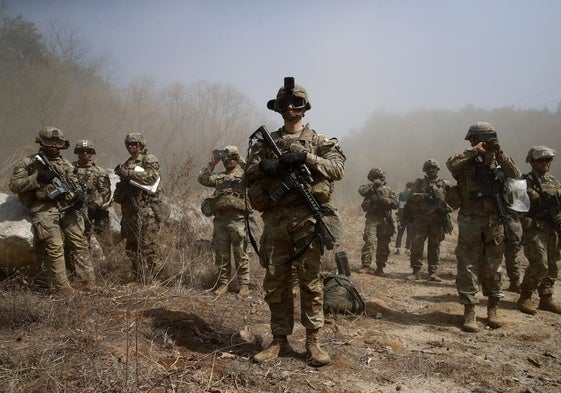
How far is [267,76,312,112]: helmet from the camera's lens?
3316 millimetres

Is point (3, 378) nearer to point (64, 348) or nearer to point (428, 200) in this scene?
point (64, 348)

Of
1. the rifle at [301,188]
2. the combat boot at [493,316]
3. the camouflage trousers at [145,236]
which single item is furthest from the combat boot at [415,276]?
the rifle at [301,188]

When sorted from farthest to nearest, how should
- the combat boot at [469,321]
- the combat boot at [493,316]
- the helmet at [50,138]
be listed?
the helmet at [50,138], the combat boot at [493,316], the combat boot at [469,321]

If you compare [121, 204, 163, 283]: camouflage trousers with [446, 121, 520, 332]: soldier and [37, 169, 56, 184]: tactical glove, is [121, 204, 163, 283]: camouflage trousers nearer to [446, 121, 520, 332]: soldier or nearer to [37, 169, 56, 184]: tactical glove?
[37, 169, 56, 184]: tactical glove

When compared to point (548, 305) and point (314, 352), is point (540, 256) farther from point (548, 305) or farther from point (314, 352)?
point (314, 352)

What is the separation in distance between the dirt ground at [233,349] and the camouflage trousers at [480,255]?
46 cm

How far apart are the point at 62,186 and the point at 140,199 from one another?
1.11 m

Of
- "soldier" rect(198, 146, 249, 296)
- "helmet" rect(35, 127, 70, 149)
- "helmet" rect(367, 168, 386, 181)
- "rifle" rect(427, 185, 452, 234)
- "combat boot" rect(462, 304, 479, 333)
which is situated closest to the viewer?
"combat boot" rect(462, 304, 479, 333)

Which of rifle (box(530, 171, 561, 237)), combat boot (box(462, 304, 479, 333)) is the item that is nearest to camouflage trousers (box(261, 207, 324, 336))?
combat boot (box(462, 304, 479, 333))

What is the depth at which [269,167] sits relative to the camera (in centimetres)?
306

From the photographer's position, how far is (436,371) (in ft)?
10.3

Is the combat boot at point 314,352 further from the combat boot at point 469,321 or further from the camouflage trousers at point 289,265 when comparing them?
the combat boot at point 469,321

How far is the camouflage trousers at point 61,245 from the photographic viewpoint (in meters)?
4.49

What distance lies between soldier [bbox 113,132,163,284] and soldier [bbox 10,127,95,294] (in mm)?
704
